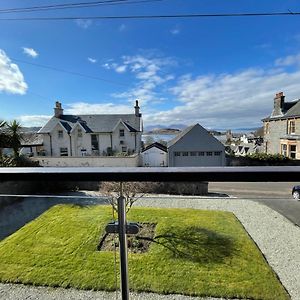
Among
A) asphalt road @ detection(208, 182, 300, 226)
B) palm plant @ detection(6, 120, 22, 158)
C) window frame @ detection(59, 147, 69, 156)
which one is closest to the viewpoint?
asphalt road @ detection(208, 182, 300, 226)

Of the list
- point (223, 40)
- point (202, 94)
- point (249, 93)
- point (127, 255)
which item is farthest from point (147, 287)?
point (249, 93)

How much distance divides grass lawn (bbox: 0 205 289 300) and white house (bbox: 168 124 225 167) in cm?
1429

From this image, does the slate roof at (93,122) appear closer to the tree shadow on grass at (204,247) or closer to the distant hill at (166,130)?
the distant hill at (166,130)

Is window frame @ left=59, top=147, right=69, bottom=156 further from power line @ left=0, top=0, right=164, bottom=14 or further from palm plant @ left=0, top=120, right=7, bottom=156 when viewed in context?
power line @ left=0, top=0, right=164, bottom=14

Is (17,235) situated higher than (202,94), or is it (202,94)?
(202,94)

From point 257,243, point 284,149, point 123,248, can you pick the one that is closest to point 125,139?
point 284,149

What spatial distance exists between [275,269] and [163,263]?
62 centimetres

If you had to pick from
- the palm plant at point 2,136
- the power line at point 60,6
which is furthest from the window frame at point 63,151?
the power line at point 60,6

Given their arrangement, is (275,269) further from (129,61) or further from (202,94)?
(202,94)

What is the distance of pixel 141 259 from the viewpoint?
42.7 inches

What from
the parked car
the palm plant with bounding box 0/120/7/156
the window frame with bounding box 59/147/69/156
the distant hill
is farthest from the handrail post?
the window frame with bounding box 59/147/69/156

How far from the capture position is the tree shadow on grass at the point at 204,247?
1312 mm

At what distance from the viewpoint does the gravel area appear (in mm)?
926

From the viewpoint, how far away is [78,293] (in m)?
1.08
